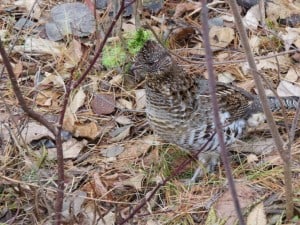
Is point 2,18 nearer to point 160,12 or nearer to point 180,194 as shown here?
point 160,12

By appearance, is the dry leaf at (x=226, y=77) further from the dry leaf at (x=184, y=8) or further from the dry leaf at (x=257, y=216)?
the dry leaf at (x=257, y=216)

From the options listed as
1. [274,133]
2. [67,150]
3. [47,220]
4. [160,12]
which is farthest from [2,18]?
[274,133]

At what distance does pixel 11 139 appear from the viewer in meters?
4.22

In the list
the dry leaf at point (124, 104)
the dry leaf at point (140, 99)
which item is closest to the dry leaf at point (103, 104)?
the dry leaf at point (124, 104)

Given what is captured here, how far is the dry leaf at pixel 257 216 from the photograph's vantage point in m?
3.66

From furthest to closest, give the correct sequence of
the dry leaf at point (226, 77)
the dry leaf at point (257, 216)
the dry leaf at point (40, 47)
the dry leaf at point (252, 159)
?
the dry leaf at point (40, 47) < the dry leaf at point (226, 77) < the dry leaf at point (252, 159) < the dry leaf at point (257, 216)

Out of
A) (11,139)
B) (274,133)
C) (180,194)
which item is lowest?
(180,194)

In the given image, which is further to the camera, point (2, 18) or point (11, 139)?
point (2, 18)

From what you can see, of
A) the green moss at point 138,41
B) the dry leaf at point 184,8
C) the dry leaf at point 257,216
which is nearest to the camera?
the dry leaf at point 257,216

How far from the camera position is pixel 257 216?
3691 millimetres

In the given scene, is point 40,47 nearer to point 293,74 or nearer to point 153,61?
point 153,61

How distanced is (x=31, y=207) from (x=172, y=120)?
856mm

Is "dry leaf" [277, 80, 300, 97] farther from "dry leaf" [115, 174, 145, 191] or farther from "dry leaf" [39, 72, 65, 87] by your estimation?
"dry leaf" [39, 72, 65, 87]

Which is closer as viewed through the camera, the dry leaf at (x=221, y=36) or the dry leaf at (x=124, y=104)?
the dry leaf at (x=124, y=104)
